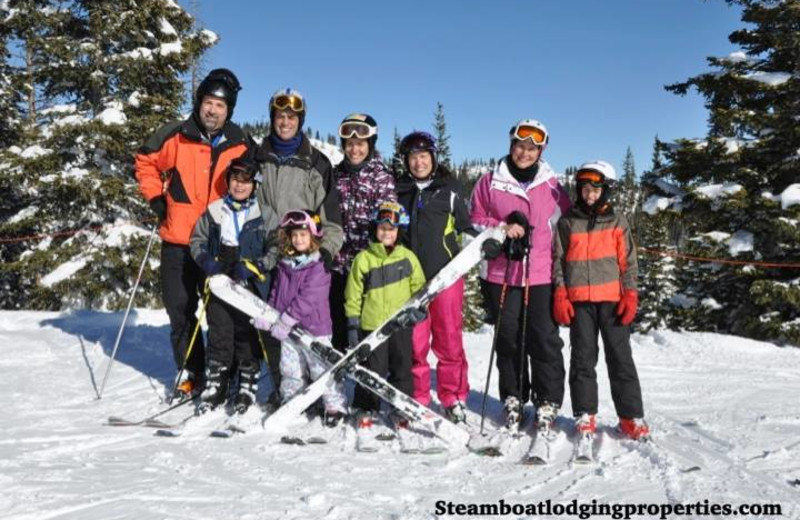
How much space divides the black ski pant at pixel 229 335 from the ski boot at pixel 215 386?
0.05 m

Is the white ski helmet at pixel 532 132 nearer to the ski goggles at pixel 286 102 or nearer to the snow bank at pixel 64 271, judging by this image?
the ski goggles at pixel 286 102

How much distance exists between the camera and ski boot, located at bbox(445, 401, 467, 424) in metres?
4.33

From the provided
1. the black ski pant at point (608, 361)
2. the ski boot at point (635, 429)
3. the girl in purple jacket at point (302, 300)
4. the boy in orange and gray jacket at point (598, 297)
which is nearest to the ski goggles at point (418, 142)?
the girl in purple jacket at point (302, 300)

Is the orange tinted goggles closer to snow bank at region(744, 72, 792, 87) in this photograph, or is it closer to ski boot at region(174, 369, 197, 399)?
ski boot at region(174, 369, 197, 399)

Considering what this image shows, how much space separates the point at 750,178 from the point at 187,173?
34.1ft

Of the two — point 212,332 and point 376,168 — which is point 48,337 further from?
point 376,168

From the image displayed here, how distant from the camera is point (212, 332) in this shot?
4.66 m

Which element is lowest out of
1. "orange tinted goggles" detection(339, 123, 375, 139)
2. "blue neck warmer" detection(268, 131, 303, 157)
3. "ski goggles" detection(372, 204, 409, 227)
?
"ski goggles" detection(372, 204, 409, 227)

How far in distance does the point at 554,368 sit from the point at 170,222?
340 centimetres

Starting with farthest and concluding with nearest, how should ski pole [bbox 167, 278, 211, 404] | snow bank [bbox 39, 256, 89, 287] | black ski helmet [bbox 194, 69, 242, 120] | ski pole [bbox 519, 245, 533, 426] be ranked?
snow bank [bbox 39, 256, 89, 287]
black ski helmet [bbox 194, 69, 242, 120]
ski pole [bbox 167, 278, 211, 404]
ski pole [bbox 519, 245, 533, 426]

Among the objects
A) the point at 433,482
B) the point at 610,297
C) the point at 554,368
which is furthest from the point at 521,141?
the point at 433,482

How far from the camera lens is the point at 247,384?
183 inches

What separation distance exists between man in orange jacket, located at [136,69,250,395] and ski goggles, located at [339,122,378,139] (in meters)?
0.98

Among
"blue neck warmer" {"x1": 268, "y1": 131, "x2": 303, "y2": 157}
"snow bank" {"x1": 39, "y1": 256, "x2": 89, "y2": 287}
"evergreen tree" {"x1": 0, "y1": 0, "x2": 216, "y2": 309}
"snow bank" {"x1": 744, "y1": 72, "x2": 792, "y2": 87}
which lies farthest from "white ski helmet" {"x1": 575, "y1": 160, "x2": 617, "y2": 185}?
"snow bank" {"x1": 39, "y1": 256, "x2": 89, "y2": 287}
